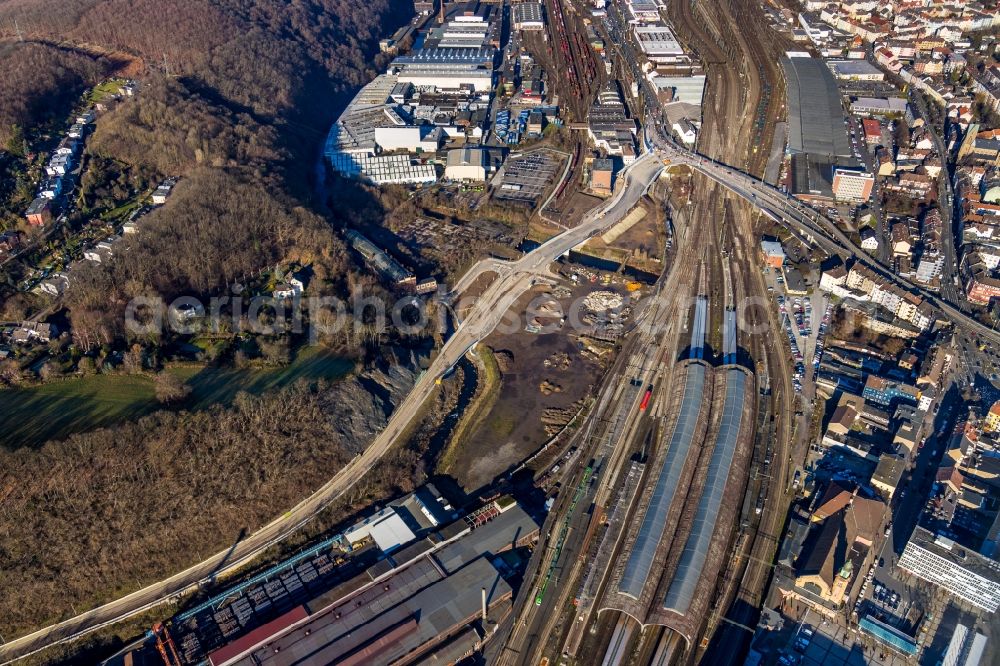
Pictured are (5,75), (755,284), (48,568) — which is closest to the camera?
(48,568)

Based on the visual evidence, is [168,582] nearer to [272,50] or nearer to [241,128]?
[241,128]

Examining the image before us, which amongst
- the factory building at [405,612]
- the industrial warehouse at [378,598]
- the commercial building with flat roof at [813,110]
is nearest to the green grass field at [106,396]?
the industrial warehouse at [378,598]

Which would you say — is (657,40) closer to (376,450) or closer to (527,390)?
(527,390)

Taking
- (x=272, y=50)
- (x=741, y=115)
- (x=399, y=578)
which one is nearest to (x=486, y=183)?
(x=741, y=115)

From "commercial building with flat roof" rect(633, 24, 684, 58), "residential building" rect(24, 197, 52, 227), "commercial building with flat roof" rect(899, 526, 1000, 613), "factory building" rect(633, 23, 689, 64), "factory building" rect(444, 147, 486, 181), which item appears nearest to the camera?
"commercial building with flat roof" rect(899, 526, 1000, 613)

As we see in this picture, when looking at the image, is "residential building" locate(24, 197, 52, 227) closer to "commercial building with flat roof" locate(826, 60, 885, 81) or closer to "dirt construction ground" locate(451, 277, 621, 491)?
"dirt construction ground" locate(451, 277, 621, 491)

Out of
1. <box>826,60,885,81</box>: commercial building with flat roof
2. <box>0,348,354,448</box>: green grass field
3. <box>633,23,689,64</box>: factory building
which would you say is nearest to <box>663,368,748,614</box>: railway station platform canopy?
<box>0,348,354,448</box>: green grass field

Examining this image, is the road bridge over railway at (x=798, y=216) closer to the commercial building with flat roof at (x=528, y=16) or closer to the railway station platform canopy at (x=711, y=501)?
the railway station platform canopy at (x=711, y=501)
